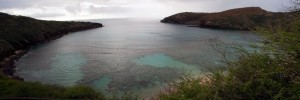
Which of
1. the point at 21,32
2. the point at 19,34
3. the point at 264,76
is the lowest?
the point at 19,34

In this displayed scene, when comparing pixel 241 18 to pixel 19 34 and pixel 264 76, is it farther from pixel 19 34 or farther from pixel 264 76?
pixel 264 76

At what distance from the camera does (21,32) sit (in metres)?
84.9

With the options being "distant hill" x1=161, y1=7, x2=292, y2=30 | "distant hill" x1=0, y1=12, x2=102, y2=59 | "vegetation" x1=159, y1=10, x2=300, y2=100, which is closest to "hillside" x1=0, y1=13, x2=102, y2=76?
"distant hill" x1=0, y1=12, x2=102, y2=59

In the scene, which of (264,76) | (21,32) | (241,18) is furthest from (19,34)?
(241,18)

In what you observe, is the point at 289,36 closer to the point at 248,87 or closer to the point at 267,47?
the point at 267,47

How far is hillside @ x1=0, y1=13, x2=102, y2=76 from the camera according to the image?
5912 centimetres

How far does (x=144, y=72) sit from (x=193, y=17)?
458ft

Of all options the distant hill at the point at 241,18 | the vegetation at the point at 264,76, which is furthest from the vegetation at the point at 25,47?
the distant hill at the point at 241,18

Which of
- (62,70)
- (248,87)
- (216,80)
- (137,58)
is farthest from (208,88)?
(137,58)

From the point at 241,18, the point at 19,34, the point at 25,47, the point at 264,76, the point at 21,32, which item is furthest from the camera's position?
the point at 241,18

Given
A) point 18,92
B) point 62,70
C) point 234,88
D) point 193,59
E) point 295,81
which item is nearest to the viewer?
point 295,81

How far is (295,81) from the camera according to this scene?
1388 cm

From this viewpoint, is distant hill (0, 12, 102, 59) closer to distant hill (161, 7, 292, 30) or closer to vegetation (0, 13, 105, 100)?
vegetation (0, 13, 105, 100)

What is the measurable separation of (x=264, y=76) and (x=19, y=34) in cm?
7668
